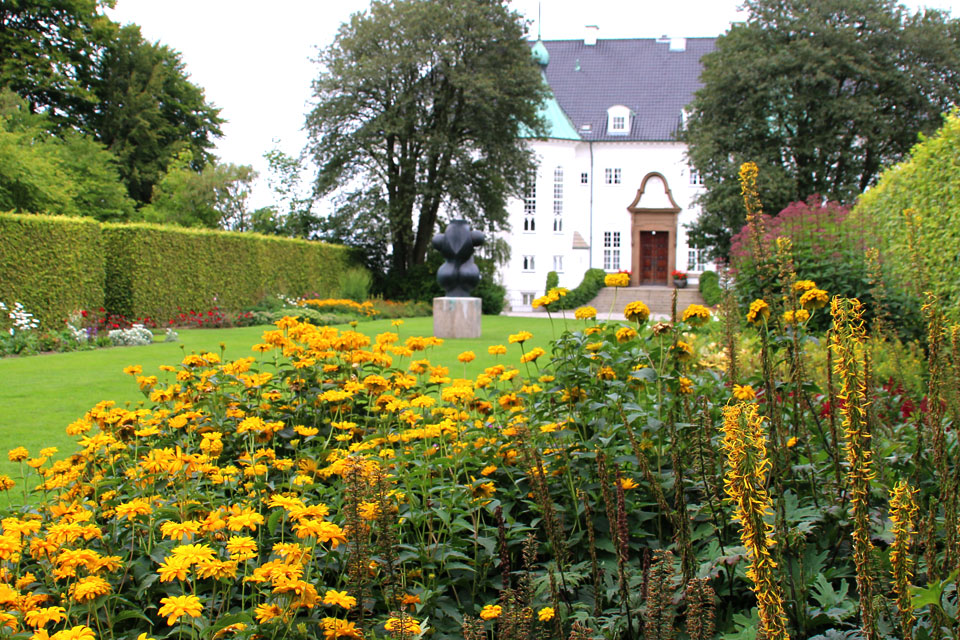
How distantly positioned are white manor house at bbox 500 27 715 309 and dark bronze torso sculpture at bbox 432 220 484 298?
781 inches

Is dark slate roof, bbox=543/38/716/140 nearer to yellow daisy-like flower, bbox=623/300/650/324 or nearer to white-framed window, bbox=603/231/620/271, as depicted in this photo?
white-framed window, bbox=603/231/620/271

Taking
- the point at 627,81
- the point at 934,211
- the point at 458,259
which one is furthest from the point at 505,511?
the point at 627,81

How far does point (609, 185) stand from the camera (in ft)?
122

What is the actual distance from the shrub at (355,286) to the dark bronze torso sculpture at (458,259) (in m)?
9.22

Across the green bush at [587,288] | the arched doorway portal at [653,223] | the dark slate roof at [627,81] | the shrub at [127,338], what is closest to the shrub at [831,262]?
the shrub at [127,338]

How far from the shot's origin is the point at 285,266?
858 inches

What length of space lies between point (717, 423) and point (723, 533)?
0.76 m

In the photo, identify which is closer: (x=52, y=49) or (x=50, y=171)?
(x=50, y=171)

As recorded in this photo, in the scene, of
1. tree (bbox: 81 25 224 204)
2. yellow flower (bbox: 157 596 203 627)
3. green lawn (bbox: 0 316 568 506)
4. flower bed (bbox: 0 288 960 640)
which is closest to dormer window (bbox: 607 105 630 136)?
tree (bbox: 81 25 224 204)

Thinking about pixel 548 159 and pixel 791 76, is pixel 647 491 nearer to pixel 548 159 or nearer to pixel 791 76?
pixel 791 76

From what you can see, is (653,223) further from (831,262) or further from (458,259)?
(831,262)

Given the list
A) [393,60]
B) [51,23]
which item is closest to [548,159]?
[393,60]

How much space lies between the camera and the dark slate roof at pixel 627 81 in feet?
124

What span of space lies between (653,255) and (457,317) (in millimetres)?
25575
